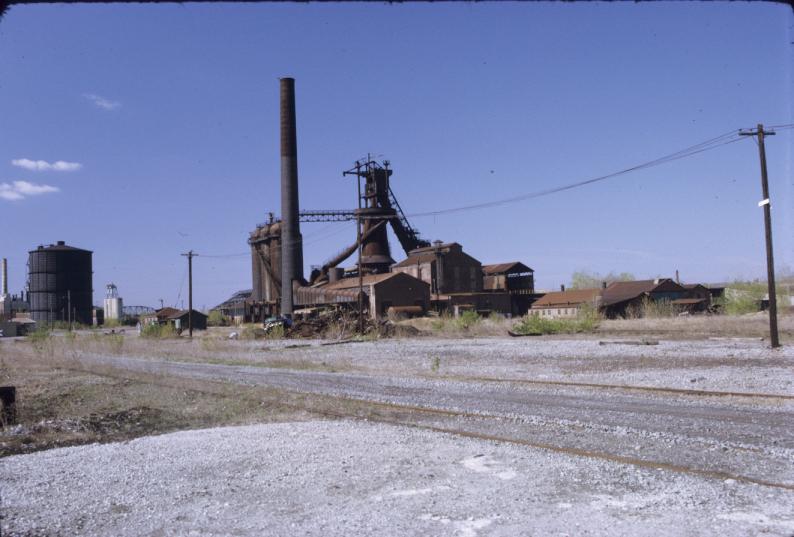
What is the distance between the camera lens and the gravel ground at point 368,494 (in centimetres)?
540

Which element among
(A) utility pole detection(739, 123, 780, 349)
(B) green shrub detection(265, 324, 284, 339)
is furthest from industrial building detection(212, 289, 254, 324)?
(A) utility pole detection(739, 123, 780, 349)

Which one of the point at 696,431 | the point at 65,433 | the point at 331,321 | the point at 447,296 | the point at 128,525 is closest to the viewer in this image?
the point at 128,525

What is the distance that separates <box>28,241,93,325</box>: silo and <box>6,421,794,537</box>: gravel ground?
83.5 metres

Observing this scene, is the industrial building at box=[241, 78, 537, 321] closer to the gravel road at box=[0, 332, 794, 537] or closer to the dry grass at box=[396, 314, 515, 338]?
the dry grass at box=[396, 314, 515, 338]

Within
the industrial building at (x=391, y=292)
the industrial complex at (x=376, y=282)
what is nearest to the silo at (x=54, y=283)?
the industrial complex at (x=376, y=282)

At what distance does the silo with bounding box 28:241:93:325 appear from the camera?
3282 inches

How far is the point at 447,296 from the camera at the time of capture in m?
63.2

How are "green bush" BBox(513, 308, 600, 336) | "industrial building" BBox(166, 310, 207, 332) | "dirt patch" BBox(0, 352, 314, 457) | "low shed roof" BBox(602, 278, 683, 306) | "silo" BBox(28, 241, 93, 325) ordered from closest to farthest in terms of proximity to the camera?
"dirt patch" BBox(0, 352, 314, 457)
"green bush" BBox(513, 308, 600, 336)
"low shed roof" BBox(602, 278, 683, 306)
"industrial building" BBox(166, 310, 207, 332)
"silo" BBox(28, 241, 93, 325)

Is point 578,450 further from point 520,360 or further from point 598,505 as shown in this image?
point 520,360

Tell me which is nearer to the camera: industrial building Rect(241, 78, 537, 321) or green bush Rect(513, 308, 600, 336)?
green bush Rect(513, 308, 600, 336)

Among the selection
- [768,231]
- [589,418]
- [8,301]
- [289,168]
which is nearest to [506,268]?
[289,168]

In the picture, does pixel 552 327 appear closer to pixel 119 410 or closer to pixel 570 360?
pixel 570 360

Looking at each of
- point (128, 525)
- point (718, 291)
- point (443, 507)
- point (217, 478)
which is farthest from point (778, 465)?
point (718, 291)

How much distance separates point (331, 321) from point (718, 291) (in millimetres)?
45506
